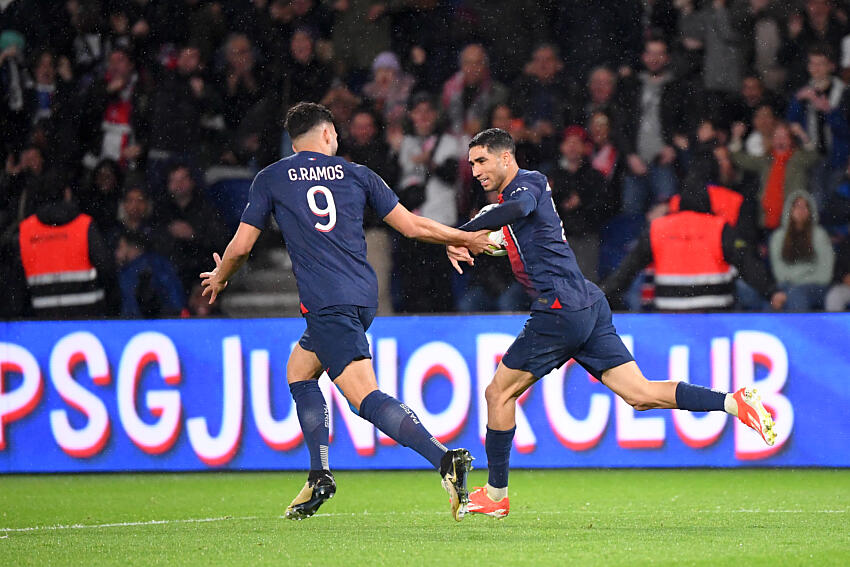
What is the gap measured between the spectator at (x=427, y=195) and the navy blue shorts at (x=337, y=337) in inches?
158

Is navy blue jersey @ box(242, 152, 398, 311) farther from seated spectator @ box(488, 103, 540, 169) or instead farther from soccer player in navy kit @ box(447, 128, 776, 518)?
seated spectator @ box(488, 103, 540, 169)

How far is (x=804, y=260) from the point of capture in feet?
31.0

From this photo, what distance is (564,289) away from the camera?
5.87m

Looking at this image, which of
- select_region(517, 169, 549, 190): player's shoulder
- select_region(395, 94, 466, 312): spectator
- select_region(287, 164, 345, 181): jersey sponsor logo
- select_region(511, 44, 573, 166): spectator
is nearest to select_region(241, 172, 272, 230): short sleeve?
select_region(287, 164, 345, 181): jersey sponsor logo

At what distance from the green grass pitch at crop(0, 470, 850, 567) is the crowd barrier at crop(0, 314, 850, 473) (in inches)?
5.7

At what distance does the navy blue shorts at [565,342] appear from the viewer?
19.2ft

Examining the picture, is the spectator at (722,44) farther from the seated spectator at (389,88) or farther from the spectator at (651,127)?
the seated spectator at (389,88)

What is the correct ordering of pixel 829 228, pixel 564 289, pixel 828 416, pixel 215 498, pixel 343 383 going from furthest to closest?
1. pixel 829 228
2. pixel 828 416
3. pixel 215 498
4. pixel 564 289
5. pixel 343 383

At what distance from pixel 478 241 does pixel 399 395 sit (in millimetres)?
3148

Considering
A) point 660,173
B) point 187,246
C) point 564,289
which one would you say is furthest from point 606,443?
point 187,246

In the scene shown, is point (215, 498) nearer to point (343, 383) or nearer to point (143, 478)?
point (143, 478)

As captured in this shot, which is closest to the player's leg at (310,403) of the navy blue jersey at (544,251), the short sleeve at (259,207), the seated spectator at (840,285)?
the short sleeve at (259,207)

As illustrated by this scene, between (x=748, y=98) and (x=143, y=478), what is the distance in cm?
528

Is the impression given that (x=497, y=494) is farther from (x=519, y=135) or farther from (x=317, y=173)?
(x=519, y=135)
